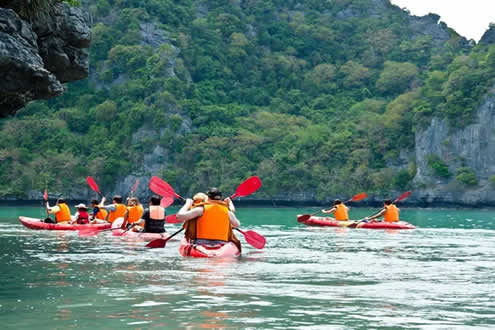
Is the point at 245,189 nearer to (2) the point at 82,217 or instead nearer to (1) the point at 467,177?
(2) the point at 82,217

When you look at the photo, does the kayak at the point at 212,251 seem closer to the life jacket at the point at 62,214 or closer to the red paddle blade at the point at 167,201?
the red paddle blade at the point at 167,201

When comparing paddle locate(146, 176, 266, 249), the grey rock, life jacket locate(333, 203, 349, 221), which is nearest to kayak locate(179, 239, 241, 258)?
paddle locate(146, 176, 266, 249)

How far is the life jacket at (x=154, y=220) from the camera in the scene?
59.8 ft

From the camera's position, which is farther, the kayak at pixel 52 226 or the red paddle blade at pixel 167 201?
the kayak at pixel 52 226

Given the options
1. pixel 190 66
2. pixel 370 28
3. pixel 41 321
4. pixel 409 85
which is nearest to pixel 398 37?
pixel 370 28

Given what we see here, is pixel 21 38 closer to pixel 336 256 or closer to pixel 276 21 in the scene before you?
pixel 336 256

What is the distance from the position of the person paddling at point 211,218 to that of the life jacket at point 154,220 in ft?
14.5

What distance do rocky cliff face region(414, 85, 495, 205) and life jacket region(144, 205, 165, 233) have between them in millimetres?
58151

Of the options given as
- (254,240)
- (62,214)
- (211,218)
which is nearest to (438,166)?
(62,214)

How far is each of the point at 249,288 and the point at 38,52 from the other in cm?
856

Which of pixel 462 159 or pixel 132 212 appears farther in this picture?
pixel 462 159

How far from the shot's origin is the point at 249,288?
10023 mm

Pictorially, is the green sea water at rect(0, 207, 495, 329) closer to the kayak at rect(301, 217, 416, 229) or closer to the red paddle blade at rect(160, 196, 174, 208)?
the red paddle blade at rect(160, 196, 174, 208)

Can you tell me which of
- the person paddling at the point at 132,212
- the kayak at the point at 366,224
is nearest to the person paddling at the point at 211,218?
the person paddling at the point at 132,212
